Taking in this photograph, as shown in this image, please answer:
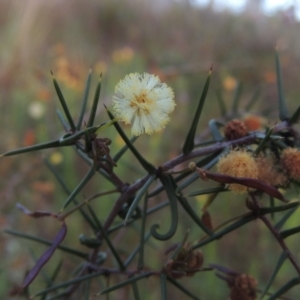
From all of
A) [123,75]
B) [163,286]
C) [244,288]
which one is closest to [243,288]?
[244,288]

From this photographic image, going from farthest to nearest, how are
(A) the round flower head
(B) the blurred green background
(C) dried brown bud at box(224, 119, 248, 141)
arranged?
(B) the blurred green background, (C) dried brown bud at box(224, 119, 248, 141), (A) the round flower head

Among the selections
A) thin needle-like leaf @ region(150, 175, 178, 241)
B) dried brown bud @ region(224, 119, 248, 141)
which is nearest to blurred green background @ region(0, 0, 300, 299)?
dried brown bud @ region(224, 119, 248, 141)

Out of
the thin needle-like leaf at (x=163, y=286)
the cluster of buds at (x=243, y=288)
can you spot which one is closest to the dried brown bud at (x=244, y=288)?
the cluster of buds at (x=243, y=288)

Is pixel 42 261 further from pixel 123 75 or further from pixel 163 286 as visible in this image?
pixel 123 75

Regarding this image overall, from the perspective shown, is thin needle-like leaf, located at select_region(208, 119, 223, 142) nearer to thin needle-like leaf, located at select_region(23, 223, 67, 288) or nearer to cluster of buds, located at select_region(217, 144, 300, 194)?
cluster of buds, located at select_region(217, 144, 300, 194)

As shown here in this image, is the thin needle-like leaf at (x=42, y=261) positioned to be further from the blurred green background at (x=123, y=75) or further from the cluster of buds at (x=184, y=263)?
the blurred green background at (x=123, y=75)

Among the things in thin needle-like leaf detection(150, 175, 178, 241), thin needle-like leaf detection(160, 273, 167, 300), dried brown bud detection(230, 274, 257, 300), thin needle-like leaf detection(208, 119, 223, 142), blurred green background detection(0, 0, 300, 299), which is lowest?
dried brown bud detection(230, 274, 257, 300)

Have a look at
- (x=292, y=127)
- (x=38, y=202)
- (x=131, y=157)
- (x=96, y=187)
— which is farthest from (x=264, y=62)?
(x=292, y=127)
